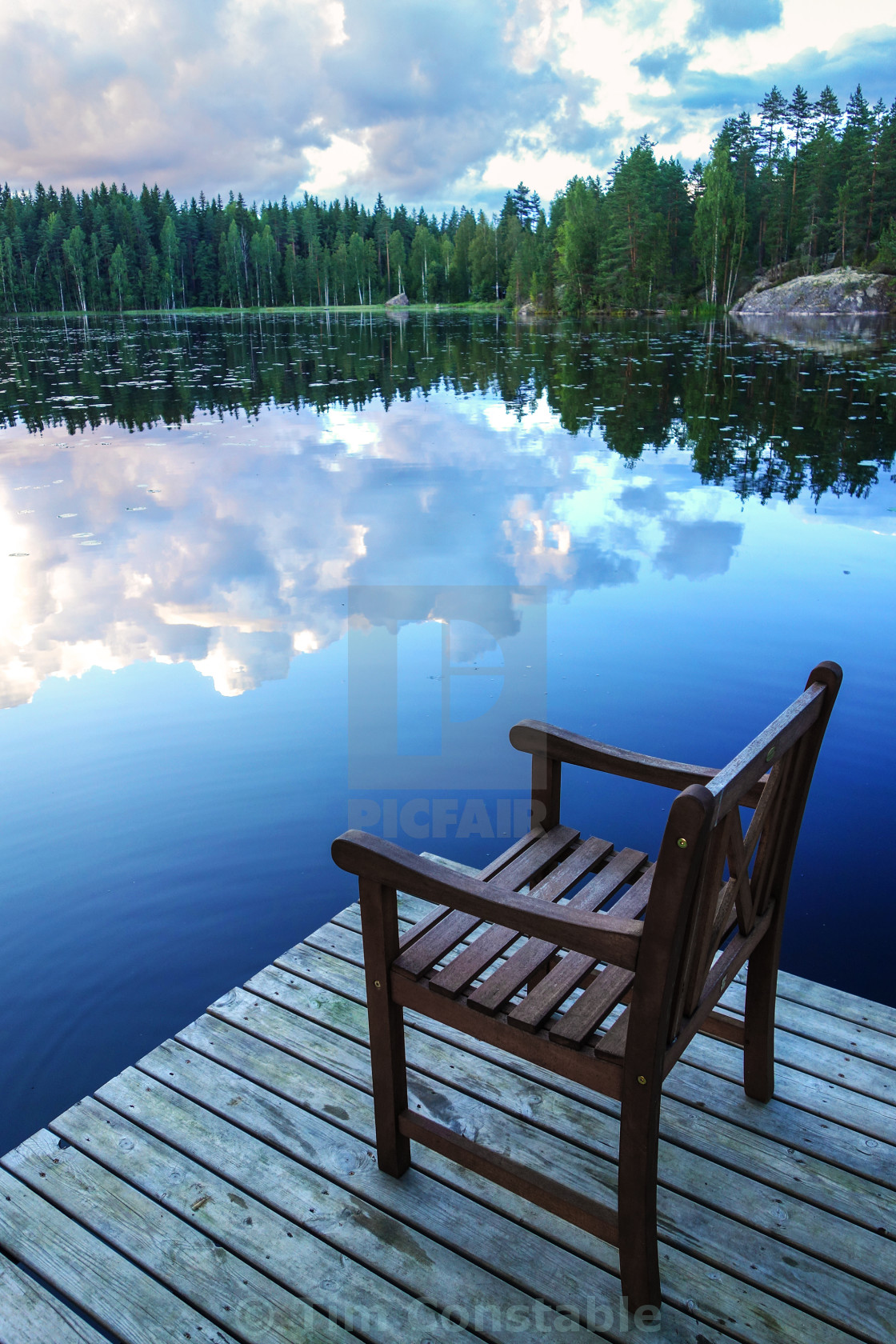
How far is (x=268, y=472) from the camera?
11336 millimetres

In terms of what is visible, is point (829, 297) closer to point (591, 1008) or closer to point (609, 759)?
point (609, 759)

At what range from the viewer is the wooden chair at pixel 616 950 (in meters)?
1.54

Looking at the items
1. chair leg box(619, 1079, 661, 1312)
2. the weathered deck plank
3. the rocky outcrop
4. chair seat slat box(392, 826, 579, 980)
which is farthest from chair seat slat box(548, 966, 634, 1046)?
the rocky outcrop

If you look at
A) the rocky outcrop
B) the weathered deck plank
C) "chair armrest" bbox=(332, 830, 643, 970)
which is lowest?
the weathered deck plank

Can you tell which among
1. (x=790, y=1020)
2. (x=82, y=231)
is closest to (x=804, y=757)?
(x=790, y=1020)

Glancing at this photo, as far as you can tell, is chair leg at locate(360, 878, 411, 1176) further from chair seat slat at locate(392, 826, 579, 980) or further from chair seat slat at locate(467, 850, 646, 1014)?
chair seat slat at locate(467, 850, 646, 1014)

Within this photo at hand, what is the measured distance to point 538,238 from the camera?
198ft

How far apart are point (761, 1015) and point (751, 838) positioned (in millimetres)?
643

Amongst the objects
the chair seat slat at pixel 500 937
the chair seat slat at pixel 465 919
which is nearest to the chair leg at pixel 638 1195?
the chair seat slat at pixel 500 937

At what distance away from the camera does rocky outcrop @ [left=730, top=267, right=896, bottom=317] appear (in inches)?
1535

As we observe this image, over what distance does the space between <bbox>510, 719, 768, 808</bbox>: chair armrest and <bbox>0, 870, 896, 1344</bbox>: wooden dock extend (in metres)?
0.83

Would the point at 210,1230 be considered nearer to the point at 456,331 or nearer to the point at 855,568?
the point at 855,568

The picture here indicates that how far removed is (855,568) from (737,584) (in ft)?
3.74

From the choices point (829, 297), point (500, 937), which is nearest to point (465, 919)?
point (500, 937)
